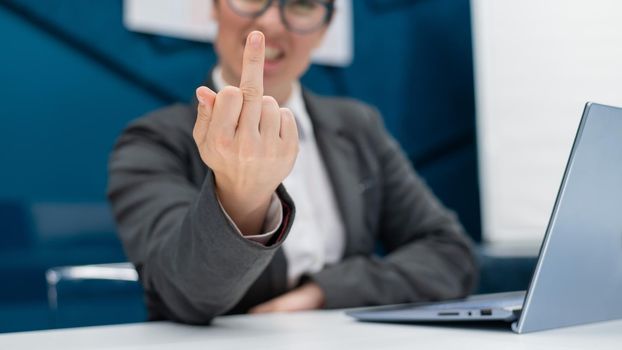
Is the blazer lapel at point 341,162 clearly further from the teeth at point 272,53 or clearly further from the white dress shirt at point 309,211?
the teeth at point 272,53

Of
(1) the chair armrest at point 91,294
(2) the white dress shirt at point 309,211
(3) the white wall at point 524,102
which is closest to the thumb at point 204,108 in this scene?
(2) the white dress shirt at point 309,211

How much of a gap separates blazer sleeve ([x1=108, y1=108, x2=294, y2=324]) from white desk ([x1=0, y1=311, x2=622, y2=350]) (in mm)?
39

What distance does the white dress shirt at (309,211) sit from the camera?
4.23 ft

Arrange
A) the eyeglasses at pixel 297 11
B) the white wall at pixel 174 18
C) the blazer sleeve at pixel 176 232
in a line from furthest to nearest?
the white wall at pixel 174 18
the eyeglasses at pixel 297 11
the blazer sleeve at pixel 176 232

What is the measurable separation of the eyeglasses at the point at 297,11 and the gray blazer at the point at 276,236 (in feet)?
0.52

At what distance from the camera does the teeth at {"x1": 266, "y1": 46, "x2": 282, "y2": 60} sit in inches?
52.4

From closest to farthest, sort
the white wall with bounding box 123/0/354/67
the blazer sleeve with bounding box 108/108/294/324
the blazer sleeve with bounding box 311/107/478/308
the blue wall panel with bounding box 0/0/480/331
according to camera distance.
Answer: the blazer sleeve with bounding box 108/108/294/324 < the blazer sleeve with bounding box 311/107/478/308 < the blue wall panel with bounding box 0/0/480/331 < the white wall with bounding box 123/0/354/67

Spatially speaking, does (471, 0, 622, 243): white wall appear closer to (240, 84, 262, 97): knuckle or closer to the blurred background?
the blurred background

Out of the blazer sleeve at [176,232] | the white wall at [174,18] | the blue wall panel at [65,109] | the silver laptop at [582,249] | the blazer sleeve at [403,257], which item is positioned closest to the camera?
the silver laptop at [582,249]

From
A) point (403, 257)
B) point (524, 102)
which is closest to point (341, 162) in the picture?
point (403, 257)

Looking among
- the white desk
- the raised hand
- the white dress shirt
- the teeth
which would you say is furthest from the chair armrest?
the raised hand

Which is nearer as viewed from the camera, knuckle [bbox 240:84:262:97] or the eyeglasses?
knuckle [bbox 240:84:262:97]

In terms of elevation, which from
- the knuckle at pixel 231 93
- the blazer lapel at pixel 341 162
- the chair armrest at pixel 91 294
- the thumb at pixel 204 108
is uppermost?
the knuckle at pixel 231 93

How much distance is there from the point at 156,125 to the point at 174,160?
7 centimetres
